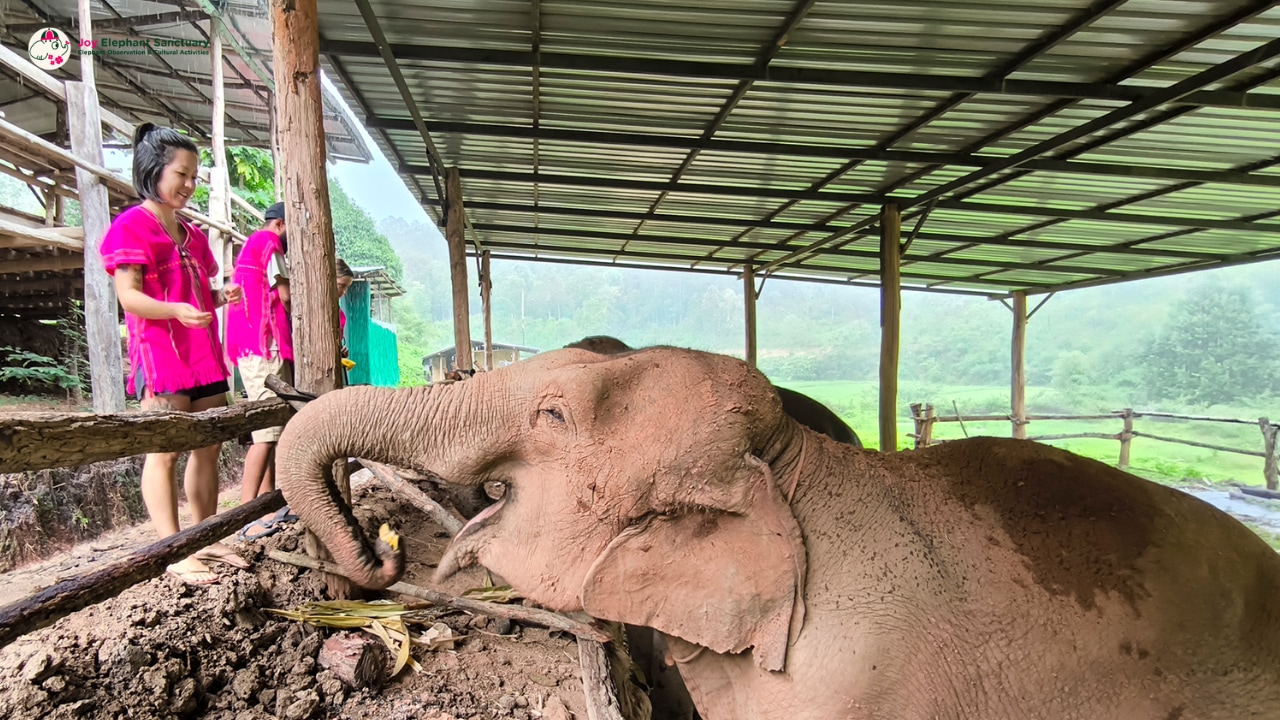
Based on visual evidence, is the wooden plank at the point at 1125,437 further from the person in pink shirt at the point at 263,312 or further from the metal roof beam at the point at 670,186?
the person in pink shirt at the point at 263,312

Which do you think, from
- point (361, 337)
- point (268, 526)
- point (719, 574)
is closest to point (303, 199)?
point (268, 526)

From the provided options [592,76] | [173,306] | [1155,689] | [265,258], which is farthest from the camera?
[592,76]

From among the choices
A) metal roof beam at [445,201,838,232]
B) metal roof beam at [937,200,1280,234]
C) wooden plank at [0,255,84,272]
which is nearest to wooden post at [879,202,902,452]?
metal roof beam at [937,200,1280,234]

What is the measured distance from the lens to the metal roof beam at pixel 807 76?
5219 mm

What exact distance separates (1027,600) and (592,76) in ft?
19.3

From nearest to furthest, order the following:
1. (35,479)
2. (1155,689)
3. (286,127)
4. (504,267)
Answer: (1155,689)
(286,127)
(35,479)
(504,267)

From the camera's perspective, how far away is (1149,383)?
50.7 metres

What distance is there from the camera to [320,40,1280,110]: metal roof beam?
205 inches

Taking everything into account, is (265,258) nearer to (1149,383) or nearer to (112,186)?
(112,186)

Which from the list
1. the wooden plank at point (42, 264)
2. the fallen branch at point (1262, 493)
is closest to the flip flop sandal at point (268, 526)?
the wooden plank at point (42, 264)

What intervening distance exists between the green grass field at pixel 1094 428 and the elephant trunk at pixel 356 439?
20.9 m

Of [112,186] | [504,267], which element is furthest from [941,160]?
[504,267]

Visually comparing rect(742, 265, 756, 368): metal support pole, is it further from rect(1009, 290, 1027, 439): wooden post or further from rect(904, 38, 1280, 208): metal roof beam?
rect(904, 38, 1280, 208): metal roof beam

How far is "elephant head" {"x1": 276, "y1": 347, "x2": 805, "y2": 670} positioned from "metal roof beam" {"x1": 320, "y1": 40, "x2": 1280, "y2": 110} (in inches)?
175
